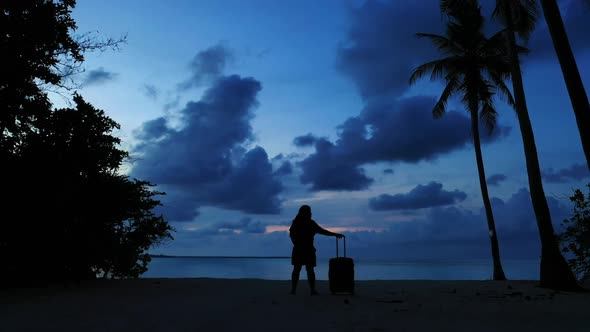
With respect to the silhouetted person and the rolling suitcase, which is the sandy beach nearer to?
the rolling suitcase

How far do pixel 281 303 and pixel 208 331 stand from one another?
2808mm

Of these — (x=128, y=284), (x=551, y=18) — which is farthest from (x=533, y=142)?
(x=128, y=284)

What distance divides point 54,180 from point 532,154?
45.7 feet

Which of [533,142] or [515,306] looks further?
[533,142]

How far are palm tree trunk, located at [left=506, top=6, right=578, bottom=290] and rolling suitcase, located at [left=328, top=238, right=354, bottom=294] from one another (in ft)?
21.4

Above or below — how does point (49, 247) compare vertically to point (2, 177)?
below

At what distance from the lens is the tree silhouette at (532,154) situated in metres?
12.1

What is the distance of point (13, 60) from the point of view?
11266 mm

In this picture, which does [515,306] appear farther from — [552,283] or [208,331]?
[208,331]

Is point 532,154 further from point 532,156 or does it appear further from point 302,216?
point 302,216

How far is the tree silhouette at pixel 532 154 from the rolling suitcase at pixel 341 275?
6.54 m

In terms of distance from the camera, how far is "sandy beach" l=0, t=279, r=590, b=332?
6.04 metres

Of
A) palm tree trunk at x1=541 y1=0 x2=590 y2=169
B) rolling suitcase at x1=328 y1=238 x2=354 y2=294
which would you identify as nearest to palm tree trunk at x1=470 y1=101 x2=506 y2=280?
palm tree trunk at x1=541 y1=0 x2=590 y2=169

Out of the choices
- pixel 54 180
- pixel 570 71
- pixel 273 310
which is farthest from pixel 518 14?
pixel 54 180
